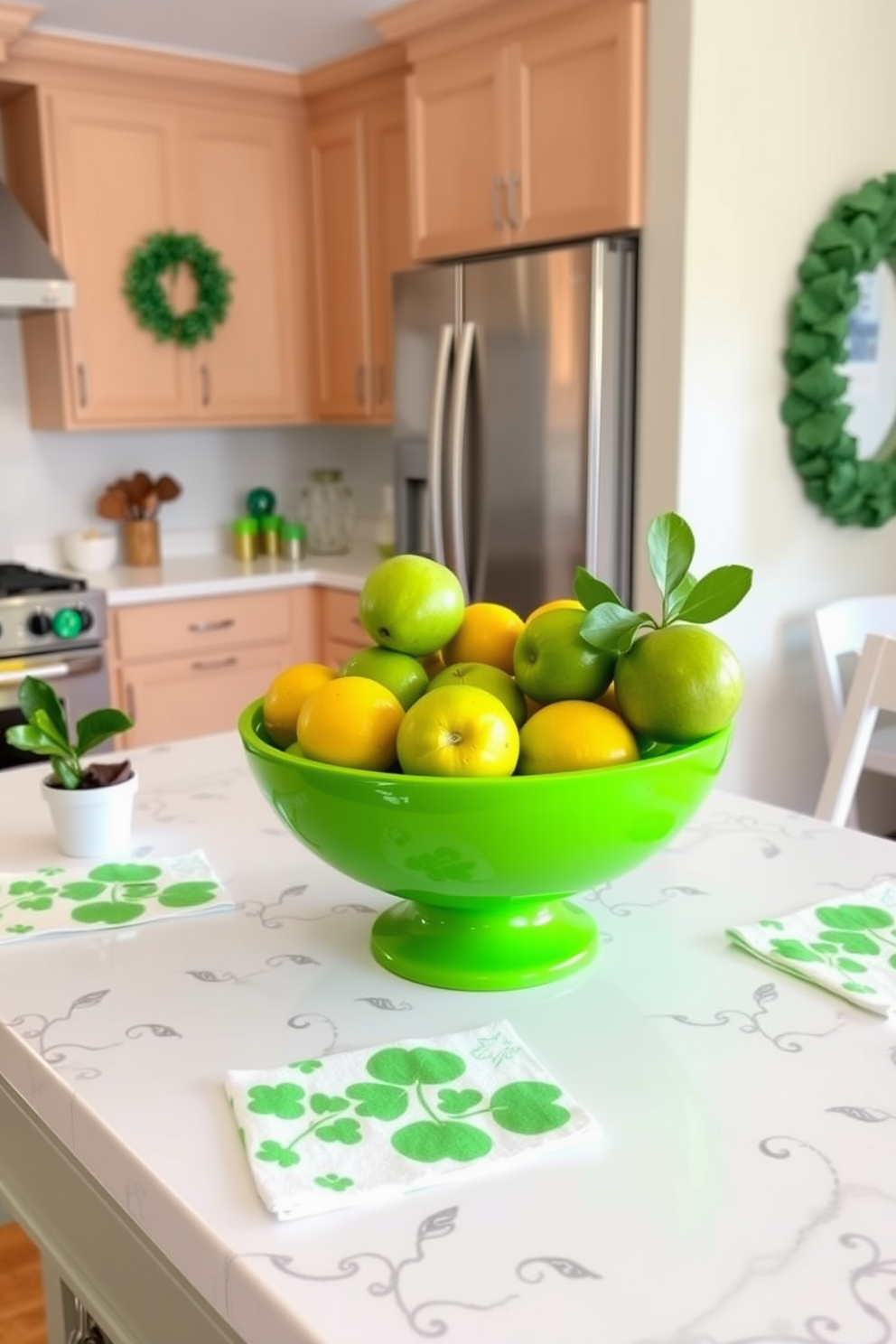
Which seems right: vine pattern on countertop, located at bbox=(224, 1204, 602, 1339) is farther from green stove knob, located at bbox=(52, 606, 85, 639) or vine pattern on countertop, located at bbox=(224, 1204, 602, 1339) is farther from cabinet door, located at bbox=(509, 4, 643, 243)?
green stove knob, located at bbox=(52, 606, 85, 639)

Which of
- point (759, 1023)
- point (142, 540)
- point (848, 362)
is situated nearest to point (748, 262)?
point (848, 362)

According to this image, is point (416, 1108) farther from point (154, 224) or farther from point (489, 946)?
point (154, 224)

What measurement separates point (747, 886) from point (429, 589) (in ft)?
1.40

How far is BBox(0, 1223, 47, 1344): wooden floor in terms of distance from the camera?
5.96 feet

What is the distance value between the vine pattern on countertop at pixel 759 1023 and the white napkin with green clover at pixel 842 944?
4cm

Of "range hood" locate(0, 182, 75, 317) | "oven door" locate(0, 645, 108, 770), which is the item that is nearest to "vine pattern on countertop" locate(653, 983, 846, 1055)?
"oven door" locate(0, 645, 108, 770)

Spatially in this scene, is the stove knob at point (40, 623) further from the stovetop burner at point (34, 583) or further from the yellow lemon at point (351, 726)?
the yellow lemon at point (351, 726)

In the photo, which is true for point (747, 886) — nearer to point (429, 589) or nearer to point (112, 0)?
point (429, 589)

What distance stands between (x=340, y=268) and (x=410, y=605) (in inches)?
116

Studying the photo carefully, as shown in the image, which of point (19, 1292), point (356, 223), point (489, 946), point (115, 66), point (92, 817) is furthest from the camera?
point (356, 223)

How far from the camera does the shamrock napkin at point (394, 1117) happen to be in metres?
0.72

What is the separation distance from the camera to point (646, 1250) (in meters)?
0.66

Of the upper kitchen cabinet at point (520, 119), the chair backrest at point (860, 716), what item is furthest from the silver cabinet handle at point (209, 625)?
the chair backrest at point (860, 716)

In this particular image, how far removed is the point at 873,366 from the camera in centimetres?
298
